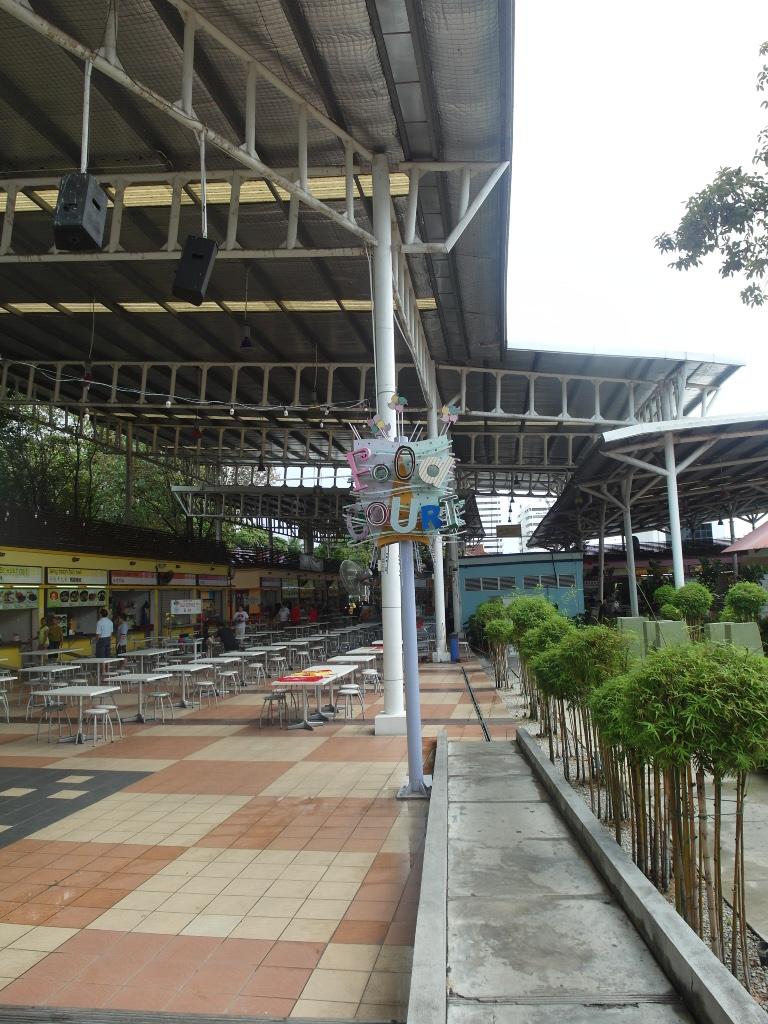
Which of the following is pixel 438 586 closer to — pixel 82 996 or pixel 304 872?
pixel 304 872

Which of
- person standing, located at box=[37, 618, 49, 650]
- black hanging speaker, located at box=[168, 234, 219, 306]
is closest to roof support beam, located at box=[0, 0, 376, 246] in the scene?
black hanging speaker, located at box=[168, 234, 219, 306]

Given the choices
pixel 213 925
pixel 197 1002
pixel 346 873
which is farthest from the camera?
pixel 346 873

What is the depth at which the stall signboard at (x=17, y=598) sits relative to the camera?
1556 cm

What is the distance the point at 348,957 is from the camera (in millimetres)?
3404

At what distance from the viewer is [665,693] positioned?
10.5 ft

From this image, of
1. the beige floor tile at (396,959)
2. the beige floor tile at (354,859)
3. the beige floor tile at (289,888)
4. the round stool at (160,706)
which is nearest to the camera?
the beige floor tile at (396,959)

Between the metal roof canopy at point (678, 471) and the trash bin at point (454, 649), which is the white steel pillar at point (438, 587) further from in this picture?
the metal roof canopy at point (678, 471)

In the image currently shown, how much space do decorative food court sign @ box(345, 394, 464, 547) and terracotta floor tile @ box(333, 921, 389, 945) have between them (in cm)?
302

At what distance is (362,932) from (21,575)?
48.4 ft

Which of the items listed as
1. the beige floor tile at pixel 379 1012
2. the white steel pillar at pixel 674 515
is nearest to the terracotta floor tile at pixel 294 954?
the beige floor tile at pixel 379 1012

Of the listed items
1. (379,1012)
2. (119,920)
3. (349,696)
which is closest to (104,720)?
(349,696)

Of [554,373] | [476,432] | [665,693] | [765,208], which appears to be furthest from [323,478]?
[665,693]

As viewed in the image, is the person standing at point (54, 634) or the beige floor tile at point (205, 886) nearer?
the beige floor tile at point (205, 886)

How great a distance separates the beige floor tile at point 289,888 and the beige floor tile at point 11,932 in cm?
130
